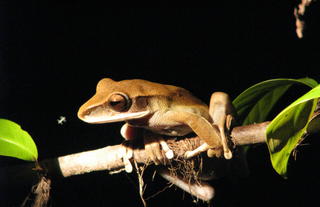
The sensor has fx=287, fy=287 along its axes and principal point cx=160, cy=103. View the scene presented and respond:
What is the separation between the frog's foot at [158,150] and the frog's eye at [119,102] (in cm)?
31

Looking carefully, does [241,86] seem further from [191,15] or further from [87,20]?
[87,20]

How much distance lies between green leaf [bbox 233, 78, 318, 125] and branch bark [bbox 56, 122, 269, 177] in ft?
1.22

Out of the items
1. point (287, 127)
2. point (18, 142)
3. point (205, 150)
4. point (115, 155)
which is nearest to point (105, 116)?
point (115, 155)

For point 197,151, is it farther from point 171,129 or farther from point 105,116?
point 105,116

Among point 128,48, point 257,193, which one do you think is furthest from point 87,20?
point 257,193

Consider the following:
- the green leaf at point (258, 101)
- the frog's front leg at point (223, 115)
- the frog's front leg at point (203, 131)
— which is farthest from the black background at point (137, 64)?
the frog's front leg at point (203, 131)

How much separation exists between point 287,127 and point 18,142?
1458 mm

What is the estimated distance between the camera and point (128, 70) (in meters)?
3.13

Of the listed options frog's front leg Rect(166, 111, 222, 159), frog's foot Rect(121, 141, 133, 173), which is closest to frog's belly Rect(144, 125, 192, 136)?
frog's front leg Rect(166, 111, 222, 159)

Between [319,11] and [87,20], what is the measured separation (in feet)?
7.32

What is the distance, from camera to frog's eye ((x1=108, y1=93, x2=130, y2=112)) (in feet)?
5.61

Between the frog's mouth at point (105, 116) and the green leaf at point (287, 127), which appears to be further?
the frog's mouth at point (105, 116)

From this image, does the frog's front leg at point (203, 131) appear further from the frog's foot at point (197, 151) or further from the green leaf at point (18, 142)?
the green leaf at point (18, 142)

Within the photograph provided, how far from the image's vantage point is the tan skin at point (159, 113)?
172cm
